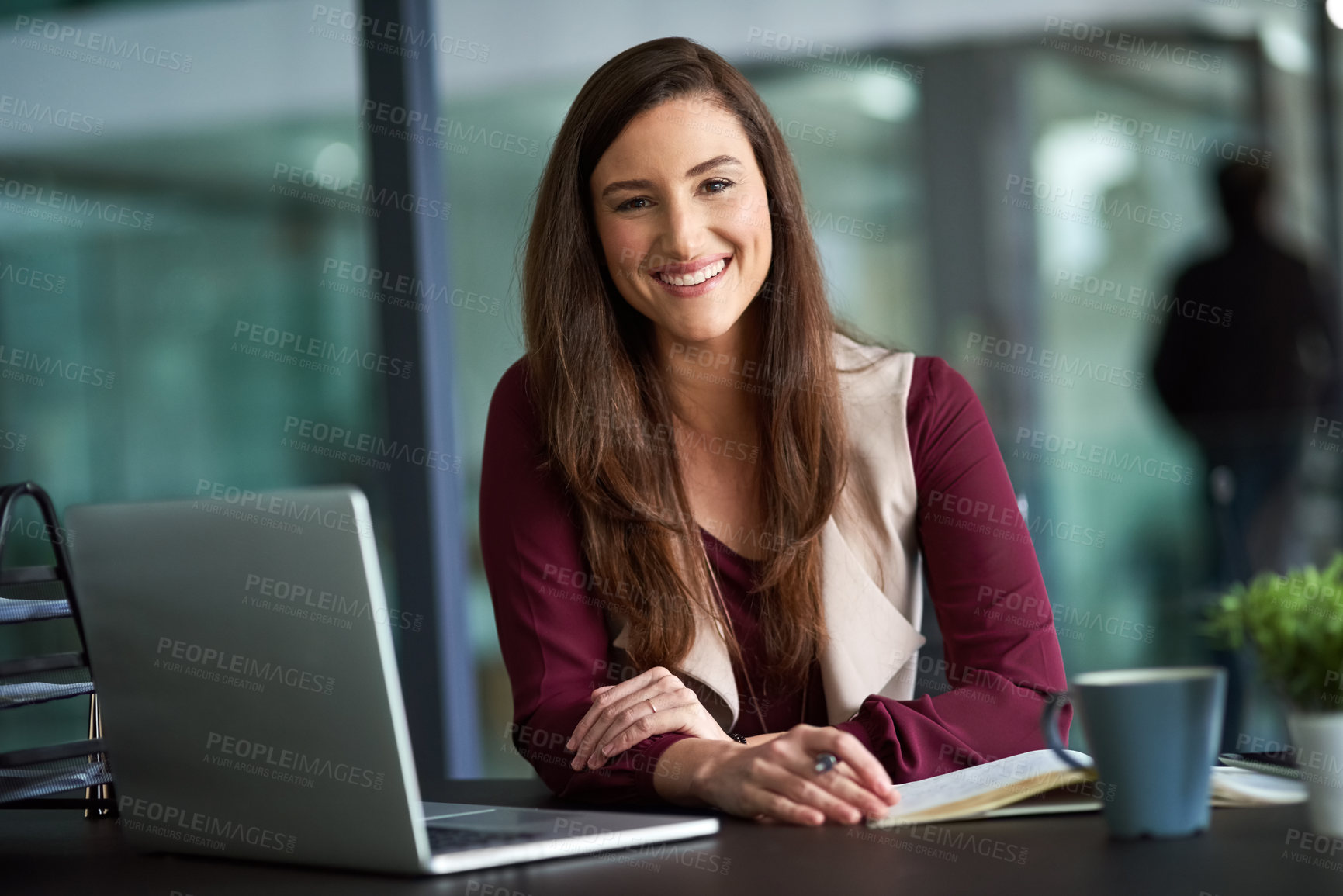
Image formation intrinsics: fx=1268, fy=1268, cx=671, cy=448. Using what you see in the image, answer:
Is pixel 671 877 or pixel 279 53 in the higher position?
pixel 279 53

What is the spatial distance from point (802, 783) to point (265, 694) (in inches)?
16.3

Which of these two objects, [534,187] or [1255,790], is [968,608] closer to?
[1255,790]

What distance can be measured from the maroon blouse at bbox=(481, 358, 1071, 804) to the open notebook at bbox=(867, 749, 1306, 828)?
0.65ft

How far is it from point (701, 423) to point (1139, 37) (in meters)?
2.71

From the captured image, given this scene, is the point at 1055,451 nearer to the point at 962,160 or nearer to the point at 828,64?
the point at 962,160

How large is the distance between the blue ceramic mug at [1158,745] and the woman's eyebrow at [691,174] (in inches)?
36.0

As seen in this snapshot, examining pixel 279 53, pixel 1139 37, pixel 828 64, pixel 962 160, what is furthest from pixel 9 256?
pixel 1139 37

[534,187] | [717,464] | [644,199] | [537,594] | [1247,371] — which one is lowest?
[537,594]

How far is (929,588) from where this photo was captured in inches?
62.8

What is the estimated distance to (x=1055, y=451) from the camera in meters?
3.76

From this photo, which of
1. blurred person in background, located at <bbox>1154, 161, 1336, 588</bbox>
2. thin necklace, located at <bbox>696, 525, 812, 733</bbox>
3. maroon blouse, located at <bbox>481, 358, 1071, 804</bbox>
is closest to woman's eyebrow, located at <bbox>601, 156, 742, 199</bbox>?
maroon blouse, located at <bbox>481, 358, 1071, 804</bbox>

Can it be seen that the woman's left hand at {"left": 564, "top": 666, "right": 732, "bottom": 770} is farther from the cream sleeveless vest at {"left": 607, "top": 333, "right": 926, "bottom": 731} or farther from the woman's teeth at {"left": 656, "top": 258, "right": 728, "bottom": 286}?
the woman's teeth at {"left": 656, "top": 258, "right": 728, "bottom": 286}

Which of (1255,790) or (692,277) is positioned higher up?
(692,277)

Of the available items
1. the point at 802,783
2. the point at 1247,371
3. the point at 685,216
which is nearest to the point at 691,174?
the point at 685,216
